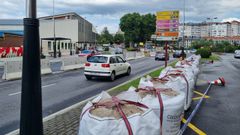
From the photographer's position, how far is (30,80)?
3.58 metres

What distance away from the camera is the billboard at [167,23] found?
58.9ft

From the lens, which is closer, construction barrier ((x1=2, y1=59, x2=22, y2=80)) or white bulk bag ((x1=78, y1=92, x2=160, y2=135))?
white bulk bag ((x1=78, y1=92, x2=160, y2=135))

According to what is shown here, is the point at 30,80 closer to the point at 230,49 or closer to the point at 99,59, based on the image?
the point at 99,59

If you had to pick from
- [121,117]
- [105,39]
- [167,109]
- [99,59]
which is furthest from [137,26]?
[121,117]

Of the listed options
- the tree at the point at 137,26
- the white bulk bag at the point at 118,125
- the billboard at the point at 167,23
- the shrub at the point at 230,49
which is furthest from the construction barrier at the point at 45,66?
the tree at the point at 137,26

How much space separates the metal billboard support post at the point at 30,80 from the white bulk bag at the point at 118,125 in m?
0.66

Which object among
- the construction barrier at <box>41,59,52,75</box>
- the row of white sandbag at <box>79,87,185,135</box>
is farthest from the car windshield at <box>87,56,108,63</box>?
the row of white sandbag at <box>79,87,185,135</box>

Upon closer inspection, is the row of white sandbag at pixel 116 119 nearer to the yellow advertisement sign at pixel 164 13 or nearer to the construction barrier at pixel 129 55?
the yellow advertisement sign at pixel 164 13

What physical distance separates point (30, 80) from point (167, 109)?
83.9 inches

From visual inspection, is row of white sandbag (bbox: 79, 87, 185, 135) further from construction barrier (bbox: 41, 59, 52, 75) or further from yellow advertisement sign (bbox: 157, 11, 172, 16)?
construction barrier (bbox: 41, 59, 52, 75)

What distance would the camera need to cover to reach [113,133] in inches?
125

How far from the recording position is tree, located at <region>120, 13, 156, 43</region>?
102938 millimetres

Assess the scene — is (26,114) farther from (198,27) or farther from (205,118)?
(198,27)

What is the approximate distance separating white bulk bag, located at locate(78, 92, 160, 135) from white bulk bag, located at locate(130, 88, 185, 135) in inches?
36.5
